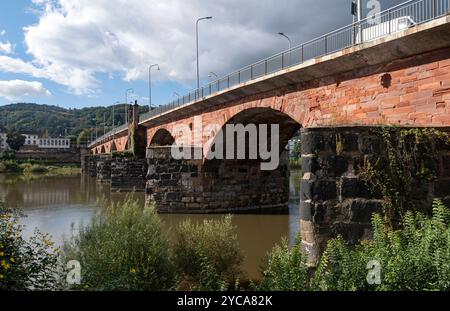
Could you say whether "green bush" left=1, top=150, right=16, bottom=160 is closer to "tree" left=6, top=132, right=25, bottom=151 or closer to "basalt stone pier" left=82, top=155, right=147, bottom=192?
"tree" left=6, top=132, right=25, bottom=151

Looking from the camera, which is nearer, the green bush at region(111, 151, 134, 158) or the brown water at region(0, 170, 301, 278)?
the brown water at region(0, 170, 301, 278)

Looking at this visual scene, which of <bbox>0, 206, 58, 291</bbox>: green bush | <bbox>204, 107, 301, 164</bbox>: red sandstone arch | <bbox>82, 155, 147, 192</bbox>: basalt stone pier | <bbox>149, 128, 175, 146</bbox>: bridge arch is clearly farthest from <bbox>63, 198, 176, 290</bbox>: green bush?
<bbox>149, 128, 175, 146</bbox>: bridge arch

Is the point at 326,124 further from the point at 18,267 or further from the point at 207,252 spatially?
the point at 18,267

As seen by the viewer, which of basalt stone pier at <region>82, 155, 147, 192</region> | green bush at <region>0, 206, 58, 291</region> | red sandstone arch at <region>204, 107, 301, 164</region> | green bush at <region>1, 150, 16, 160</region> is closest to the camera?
green bush at <region>0, 206, 58, 291</region>

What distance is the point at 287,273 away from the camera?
5543 mm

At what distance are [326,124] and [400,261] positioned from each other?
24.1 ft

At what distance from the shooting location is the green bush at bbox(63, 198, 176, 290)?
569 centimetres

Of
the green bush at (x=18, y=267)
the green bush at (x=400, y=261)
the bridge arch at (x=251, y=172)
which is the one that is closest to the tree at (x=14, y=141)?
the bridge arch at (x=251, y=172)

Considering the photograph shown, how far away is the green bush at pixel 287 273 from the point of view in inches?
210

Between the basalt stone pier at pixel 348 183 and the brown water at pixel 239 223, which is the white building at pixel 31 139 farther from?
the basalt stone pier at pixel 348 183

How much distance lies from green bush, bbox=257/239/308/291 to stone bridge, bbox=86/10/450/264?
477 mm
